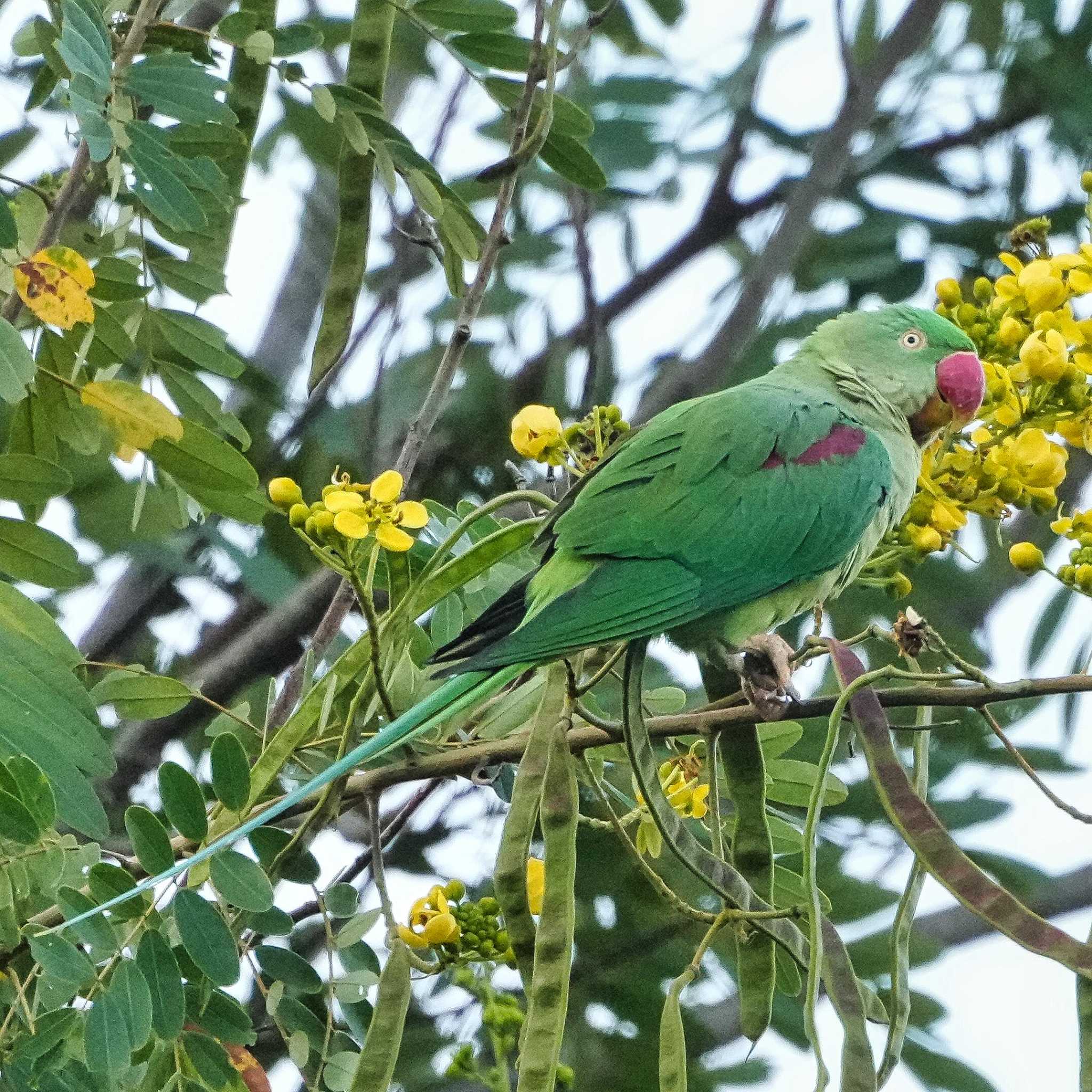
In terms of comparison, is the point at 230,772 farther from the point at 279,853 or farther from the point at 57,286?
the point at 57,286

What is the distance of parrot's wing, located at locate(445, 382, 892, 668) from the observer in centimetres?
207

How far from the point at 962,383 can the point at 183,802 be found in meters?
1.19

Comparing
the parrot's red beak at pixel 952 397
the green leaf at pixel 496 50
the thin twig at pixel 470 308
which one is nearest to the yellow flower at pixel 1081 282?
the parrot's red beak at pixel 952 397

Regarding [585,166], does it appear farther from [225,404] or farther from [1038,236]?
[225,404]

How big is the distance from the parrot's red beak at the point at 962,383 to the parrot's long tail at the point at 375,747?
73 cm

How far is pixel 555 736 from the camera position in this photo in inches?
64.4

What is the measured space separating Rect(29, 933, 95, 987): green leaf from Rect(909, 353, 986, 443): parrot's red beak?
1234 millimetres

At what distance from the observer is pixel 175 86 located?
182 cm

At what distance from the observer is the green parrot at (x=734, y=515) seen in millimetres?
1988

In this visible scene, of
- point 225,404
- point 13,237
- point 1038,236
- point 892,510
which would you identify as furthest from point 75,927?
point 225,404

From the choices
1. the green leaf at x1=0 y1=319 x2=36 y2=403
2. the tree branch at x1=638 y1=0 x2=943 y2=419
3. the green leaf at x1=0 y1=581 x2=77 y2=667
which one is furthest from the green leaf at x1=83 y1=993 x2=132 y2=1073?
the tree branch at x1=638 y1=0 x2=943 y2=419

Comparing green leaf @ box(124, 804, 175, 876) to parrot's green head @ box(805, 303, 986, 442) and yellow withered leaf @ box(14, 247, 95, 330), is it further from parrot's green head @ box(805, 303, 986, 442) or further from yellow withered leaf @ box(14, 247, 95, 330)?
parrot's green head @ box(805, 303, 986, 442)

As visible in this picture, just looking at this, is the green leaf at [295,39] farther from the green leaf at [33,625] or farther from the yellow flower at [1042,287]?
the yellow flower at [1042,287]

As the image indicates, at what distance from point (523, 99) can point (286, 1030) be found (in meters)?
1.12
